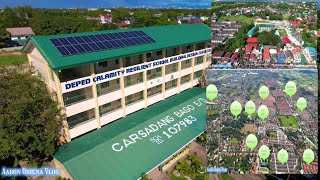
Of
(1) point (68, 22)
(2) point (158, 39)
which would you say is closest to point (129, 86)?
(2) point (158, 39)

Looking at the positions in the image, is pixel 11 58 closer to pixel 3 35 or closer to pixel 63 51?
pixel 3 35

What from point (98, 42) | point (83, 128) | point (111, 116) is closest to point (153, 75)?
point (111, 116)

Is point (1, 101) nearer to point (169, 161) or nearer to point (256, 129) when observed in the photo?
point (169, 161)

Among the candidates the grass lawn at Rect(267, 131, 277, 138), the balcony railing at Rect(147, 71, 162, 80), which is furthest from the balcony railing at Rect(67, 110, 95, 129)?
the grass lawn at Rect(267, 131, 277, 138)

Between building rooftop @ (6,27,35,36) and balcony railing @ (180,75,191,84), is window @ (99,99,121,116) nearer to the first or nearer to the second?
balcony railing @ (180,75,191,84)

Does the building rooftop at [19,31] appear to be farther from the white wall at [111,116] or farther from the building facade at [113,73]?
the white wall at [111,116]
